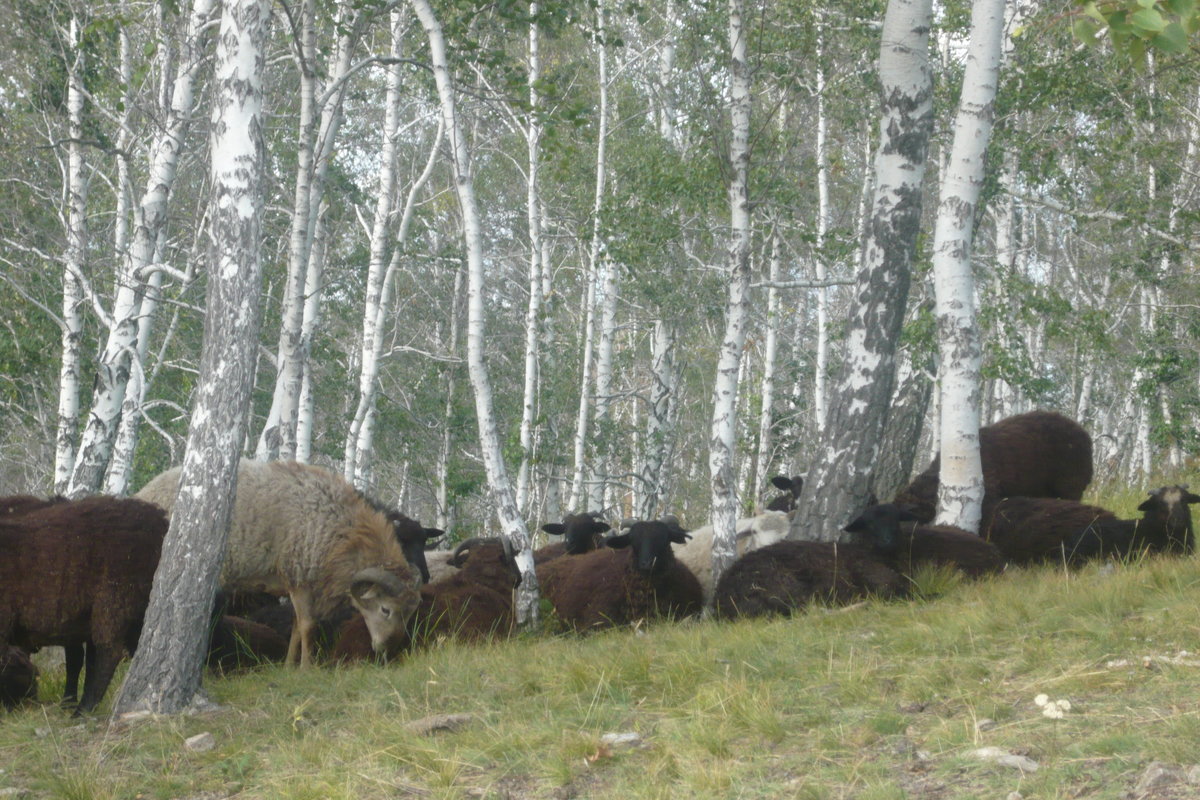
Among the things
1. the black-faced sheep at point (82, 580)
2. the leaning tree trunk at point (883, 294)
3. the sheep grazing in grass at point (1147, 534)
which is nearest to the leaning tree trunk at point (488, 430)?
the leaning tree trunk at point (883, 294)

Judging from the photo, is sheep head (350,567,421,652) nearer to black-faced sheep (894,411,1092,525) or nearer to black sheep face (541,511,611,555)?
black sheep face (541,511,611,555)

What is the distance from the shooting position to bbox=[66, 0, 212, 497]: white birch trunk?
1212 centimetres

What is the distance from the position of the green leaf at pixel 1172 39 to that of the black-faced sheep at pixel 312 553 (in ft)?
22.9

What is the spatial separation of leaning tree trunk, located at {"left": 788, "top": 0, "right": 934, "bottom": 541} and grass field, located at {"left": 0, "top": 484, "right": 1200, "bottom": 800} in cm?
200

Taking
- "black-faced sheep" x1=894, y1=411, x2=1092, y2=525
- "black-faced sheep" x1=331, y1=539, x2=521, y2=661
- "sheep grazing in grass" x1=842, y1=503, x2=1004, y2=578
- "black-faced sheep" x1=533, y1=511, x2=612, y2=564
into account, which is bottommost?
"black-faced sheep" x1=331, y1=539, x2=521, y2=661

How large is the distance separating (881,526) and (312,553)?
469 centimetres

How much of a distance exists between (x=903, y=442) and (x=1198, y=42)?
4862 mm

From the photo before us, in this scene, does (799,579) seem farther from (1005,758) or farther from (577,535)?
(1005,758)

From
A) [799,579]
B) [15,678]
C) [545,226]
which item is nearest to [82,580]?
[15,678]

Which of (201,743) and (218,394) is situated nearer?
(201,743)

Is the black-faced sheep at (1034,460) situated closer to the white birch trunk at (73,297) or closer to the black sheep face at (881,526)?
the black sheep face at (881,526)

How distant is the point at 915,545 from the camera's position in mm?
9523

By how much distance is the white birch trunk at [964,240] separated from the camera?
32.2 feet

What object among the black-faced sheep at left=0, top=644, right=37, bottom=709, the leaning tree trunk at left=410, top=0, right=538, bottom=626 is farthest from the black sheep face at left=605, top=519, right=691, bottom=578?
the black-faced sheep at left=0, top=644, right=37, bottom=709
